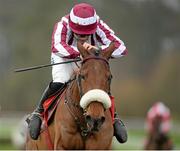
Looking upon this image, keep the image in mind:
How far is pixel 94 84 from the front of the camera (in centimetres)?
874

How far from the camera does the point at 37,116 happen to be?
10.2 meters

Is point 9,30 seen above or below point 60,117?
above

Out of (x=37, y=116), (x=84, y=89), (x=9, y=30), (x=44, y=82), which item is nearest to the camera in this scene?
(x=84, y=89)

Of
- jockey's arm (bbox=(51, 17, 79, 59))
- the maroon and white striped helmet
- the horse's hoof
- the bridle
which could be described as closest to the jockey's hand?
the bridle

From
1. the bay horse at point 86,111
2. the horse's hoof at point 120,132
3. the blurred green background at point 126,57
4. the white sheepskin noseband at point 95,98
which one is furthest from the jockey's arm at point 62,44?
the blurred green background at point 126,57

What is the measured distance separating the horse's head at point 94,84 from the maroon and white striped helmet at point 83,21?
19.4 inches

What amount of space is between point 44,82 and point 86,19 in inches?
1288

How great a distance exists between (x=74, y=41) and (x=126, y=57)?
34.9 m

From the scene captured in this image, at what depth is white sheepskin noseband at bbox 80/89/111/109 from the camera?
28.2 feet

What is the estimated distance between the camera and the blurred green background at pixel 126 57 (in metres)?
40.8

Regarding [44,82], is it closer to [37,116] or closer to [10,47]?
[10,47]

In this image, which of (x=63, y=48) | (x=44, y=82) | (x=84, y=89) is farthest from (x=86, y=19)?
(x=44, y=82)

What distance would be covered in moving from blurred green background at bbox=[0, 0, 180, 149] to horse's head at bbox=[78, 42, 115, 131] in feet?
101

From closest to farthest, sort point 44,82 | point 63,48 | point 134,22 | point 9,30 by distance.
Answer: point 63,48 < point 44,82 < point 134,22 < point 9,30
